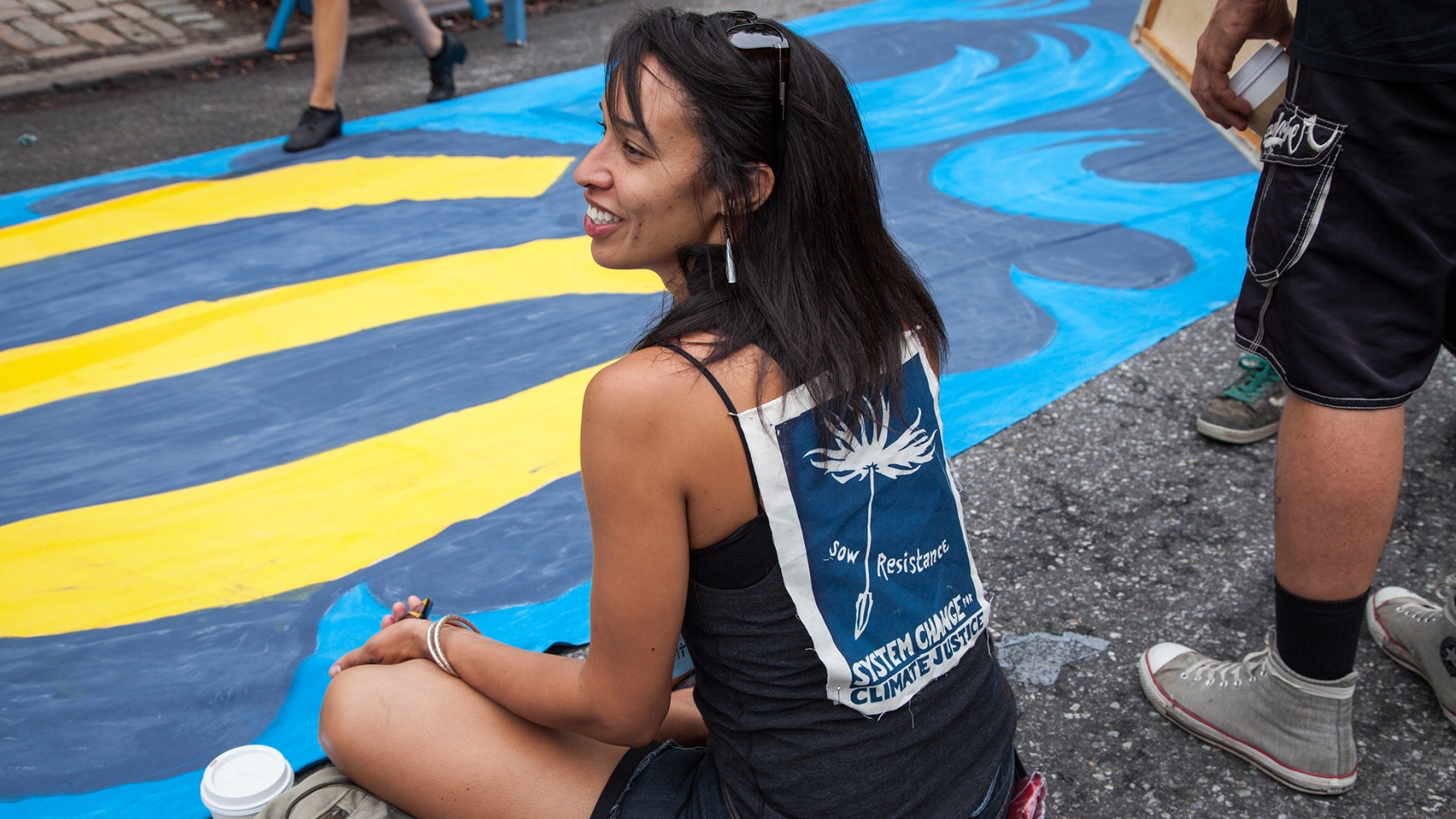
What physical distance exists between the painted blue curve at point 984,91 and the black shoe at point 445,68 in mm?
1852

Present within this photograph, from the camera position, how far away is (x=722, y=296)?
124 centimetres

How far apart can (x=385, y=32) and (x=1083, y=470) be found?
5.37 m

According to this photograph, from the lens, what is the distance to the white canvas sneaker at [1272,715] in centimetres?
164

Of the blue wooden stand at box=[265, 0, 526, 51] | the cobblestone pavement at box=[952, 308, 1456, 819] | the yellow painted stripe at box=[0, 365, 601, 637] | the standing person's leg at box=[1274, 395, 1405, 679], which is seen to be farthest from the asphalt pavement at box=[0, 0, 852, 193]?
the standing person's leg at box=[1274, 395, 1405, 679]

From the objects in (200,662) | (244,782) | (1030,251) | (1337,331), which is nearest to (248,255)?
(200,662)

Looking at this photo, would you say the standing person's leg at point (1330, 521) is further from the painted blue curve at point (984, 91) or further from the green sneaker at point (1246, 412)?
the painted blue curve at point (984, 91)

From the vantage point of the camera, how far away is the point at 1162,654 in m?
1.87

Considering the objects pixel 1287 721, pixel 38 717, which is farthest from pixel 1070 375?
pixel 38 717

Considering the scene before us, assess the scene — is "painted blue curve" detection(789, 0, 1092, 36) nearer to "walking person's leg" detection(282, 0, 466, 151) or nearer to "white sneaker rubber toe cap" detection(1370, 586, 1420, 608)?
"walking person's leg" detection(282, 0, 466, 151)

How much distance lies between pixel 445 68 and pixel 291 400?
2.79 meters

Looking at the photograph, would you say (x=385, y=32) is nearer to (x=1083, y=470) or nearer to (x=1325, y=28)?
(x=1083, y=470)

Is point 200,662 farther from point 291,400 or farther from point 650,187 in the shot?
point 650,187

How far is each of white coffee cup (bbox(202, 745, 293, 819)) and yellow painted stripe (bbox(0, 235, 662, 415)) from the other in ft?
5.35

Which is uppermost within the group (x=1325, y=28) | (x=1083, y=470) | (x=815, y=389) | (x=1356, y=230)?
(x=1325, y=28)
